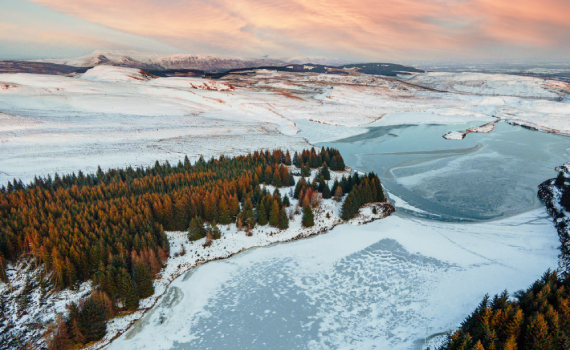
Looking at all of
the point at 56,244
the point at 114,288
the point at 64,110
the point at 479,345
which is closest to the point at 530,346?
the point at 479,345

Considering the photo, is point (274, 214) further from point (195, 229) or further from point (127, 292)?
point (127, 292)

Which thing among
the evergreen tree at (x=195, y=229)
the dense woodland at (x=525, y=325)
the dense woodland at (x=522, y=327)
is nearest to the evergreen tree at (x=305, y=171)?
the evergreen tree at (x=195, y=229)

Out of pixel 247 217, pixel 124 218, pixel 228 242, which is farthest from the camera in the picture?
pixel 247 217

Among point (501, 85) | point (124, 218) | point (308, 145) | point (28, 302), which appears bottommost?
point (28, 302)

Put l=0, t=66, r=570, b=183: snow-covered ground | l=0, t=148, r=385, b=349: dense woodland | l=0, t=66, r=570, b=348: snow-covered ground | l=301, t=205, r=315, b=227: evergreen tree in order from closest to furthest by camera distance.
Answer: l=0, t=148, r=385, b=349: dense woodland < l=0, t=66, r=570, b=348: snow-covered ground < l=301, t=205, r=315, b=227: evergreen tree < l=0, t=66, r=570, b=183: snow-covered ground

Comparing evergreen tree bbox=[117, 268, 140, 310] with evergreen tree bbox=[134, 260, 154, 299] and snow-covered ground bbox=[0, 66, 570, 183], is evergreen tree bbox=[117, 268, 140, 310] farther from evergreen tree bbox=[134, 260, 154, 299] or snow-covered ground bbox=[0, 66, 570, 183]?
snow-covered ground bbox=[0, 66, 570, 183]

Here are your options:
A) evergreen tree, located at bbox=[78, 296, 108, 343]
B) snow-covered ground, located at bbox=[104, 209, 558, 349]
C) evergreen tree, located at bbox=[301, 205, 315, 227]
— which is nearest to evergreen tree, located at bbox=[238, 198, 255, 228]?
snow-covered ground, located at bbox=[104, 209, 558, 349]

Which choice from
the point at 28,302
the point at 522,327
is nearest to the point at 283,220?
the point at 522,327
